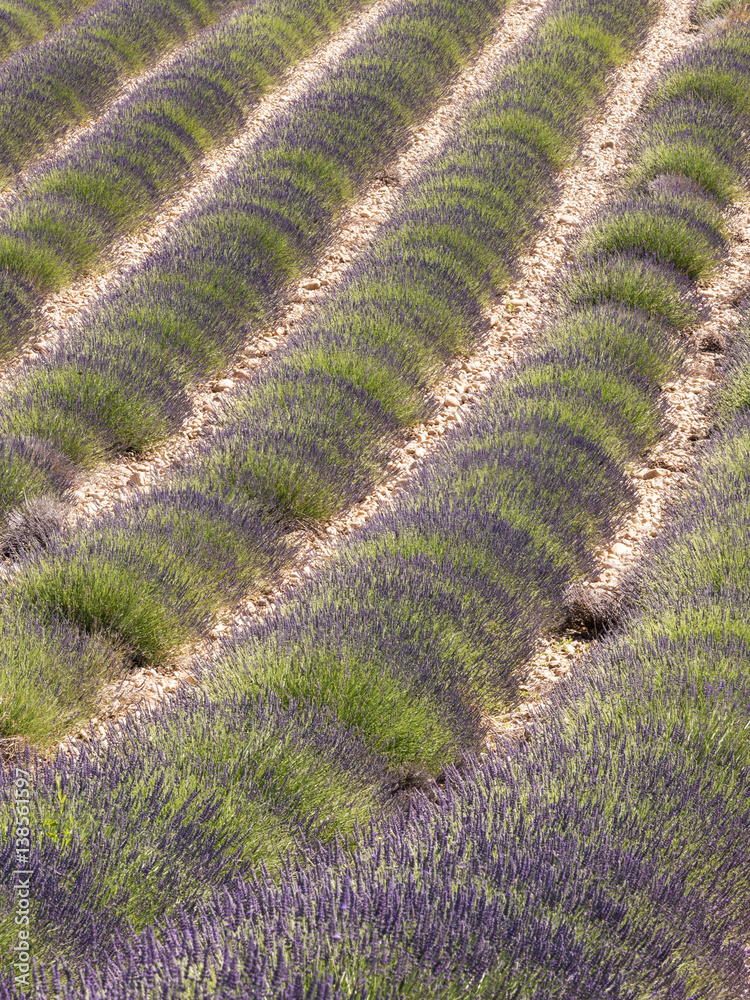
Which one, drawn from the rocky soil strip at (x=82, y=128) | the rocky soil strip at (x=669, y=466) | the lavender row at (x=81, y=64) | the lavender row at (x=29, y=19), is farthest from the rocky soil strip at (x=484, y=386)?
the lavender row at (x=29, y=19)

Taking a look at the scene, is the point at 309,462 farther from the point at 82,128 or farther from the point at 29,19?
the point at 29,19

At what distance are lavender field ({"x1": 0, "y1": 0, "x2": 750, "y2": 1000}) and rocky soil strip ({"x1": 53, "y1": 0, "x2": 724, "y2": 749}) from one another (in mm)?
25

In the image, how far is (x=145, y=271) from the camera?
5.46 metres

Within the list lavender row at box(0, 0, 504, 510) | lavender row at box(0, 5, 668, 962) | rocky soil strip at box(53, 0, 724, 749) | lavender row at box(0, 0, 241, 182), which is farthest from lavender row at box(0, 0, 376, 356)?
lavender row at box(0, 5, 668, 962)

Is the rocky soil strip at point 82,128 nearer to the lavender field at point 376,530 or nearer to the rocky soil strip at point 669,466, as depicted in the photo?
the lavender field at point 376,530

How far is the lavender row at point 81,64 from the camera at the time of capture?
7434 millimetres

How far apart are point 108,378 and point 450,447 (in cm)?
176

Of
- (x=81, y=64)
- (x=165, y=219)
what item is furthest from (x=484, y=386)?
(x=81, y=64)

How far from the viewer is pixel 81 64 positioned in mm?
8281

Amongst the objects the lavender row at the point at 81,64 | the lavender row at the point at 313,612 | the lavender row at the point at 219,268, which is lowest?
the lavender row at the point at 313,612

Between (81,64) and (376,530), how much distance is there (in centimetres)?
688

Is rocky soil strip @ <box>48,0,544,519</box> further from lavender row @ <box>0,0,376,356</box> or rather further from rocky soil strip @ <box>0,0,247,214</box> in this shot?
rocky soil strip @ <box>0,0,247,214</box>

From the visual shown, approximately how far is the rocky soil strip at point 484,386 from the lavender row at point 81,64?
Result: 2.94 metres

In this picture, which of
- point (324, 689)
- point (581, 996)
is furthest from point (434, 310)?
point (581, 996)
